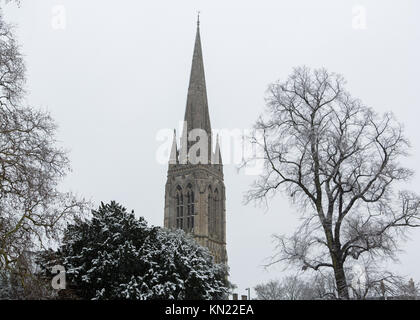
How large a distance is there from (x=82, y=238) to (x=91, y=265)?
1894 mm

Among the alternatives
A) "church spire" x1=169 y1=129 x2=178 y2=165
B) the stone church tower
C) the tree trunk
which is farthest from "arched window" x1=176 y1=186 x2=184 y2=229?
the tree trunk

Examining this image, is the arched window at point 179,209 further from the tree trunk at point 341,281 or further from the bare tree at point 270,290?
the tree trunk at point 341,281

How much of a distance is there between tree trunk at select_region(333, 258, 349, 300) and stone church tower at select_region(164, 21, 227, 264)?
60.1 m

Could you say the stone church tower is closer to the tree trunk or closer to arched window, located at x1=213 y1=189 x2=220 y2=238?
arched window, located at x1=213 y1=189 x2=220 y2=238

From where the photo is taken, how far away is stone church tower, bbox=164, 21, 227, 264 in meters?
77.4

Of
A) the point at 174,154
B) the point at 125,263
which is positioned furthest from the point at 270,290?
the point at 125,263

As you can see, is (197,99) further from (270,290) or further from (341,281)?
(341,281)

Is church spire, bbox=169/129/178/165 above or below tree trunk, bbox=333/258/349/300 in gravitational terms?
above

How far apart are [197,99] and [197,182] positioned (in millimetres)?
15695

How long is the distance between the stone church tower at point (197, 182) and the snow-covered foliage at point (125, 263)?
4347 centimetres

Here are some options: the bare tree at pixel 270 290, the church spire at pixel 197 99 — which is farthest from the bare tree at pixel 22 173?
the church spire at pixel 197 99

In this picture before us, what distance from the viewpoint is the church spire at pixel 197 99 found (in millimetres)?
84812

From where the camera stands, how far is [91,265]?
87.9 feet

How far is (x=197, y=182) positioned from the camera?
78.6 meters
